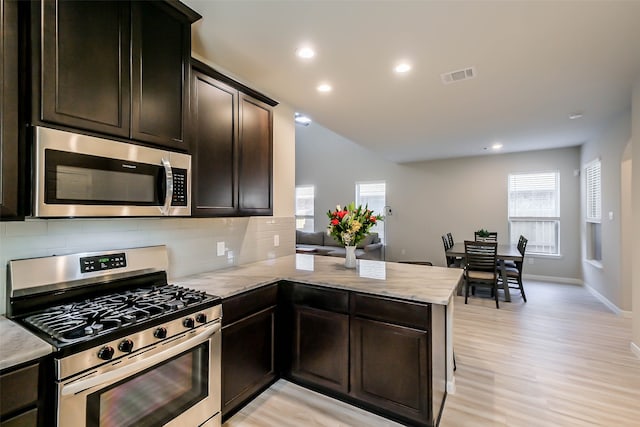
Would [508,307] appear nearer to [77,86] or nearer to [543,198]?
[543,198]

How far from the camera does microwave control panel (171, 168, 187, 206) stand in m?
1.85

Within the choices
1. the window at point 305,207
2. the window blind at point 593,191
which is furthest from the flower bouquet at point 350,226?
the window at point 305,207

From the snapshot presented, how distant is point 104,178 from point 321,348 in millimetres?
1806

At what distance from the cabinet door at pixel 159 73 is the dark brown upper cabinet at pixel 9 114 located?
471 millimetres

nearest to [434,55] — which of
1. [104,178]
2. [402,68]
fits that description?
[402,68]

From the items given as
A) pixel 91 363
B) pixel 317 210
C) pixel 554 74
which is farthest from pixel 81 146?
pixel 317 210

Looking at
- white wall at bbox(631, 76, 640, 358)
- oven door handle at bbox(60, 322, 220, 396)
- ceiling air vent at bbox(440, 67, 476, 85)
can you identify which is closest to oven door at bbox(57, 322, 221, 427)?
oven door handle at bbox(60, 322, 220, 396)

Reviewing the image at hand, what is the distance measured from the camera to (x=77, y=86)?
143cm

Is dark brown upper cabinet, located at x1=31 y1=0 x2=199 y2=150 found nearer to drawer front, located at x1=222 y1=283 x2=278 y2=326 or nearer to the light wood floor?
drawer front, located at x1=222 y1=283 x2=278 y2=326

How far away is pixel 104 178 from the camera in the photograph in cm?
154

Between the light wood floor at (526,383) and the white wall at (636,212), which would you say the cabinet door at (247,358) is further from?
the white wall at (636,212)

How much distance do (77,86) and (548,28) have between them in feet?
9.65

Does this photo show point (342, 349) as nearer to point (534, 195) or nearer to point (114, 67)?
point (114, 67)

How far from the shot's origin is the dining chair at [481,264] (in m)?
4.54
